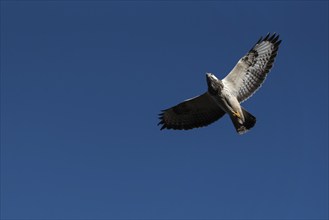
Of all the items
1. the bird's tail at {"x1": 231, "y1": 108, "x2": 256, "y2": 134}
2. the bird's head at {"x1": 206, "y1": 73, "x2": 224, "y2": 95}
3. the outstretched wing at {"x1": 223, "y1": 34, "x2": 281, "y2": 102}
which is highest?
the outstretched wing at {"x1": 223, "y1": 34, "x2": 281, "y2": 102}

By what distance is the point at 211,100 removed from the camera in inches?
628

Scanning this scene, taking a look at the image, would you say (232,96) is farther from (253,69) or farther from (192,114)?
(192,114)

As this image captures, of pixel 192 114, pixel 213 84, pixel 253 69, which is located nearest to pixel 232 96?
pixel 213 84

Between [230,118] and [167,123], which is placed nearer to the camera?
[230,118]

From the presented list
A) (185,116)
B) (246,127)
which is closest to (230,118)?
(246,127)

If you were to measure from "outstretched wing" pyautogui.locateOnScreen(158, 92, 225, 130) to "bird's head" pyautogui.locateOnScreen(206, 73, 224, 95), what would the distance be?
643 millimetres

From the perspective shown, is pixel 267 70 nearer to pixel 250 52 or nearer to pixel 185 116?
pixel 250 52

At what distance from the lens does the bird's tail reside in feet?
50.1

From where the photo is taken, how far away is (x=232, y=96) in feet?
50.2

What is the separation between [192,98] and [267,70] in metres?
2.01

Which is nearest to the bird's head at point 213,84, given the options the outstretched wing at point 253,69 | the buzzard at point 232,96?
the buzzard at point 232,96

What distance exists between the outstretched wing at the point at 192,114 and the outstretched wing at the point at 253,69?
2.33 ft

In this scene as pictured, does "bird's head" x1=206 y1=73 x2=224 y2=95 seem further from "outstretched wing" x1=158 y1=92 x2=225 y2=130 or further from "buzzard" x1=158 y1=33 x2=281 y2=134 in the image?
"outstretched wing" x1=158 y1=92 x2=225 y2=130

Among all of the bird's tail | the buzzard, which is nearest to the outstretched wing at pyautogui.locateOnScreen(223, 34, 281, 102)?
the buzzard
